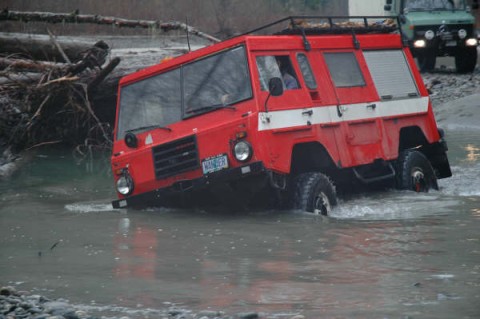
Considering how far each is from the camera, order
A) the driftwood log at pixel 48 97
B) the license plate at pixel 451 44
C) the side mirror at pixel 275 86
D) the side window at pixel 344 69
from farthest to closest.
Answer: the license plate at pixel 451 44 → the driftwood log at pixel 48 97 → the side window at pixel 344 69 → the side mirror at pixel 275 86

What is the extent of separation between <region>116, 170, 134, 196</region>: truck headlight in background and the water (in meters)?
0.30

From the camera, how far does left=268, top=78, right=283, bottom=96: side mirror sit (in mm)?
11195

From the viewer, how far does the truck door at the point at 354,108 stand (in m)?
12.6

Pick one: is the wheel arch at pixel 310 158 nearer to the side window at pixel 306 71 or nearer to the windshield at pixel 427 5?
the side window at pixel 306 71

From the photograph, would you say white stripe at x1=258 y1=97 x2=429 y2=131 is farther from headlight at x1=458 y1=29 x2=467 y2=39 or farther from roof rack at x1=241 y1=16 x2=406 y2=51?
headlight at x1=458 y1=29 x2=467 y2=39

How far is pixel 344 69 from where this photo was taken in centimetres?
1311

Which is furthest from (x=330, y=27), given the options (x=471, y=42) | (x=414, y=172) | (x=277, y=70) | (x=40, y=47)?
(x=471, y=42)

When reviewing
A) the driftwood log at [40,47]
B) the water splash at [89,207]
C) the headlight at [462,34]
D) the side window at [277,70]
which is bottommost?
the water splash at [89,207]

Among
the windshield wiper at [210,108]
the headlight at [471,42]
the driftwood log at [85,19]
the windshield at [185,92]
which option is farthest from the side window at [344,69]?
the headlight at [471,42]

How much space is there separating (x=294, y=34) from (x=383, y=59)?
1777 millimetres

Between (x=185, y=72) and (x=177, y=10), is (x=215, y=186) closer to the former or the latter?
(x=185, y=72)

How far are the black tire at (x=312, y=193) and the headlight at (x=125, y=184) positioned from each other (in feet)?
6.10

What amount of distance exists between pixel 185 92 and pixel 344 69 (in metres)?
2.16

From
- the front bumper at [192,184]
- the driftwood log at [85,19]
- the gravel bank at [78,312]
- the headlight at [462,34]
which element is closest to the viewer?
the gravel bank at [78,312]
